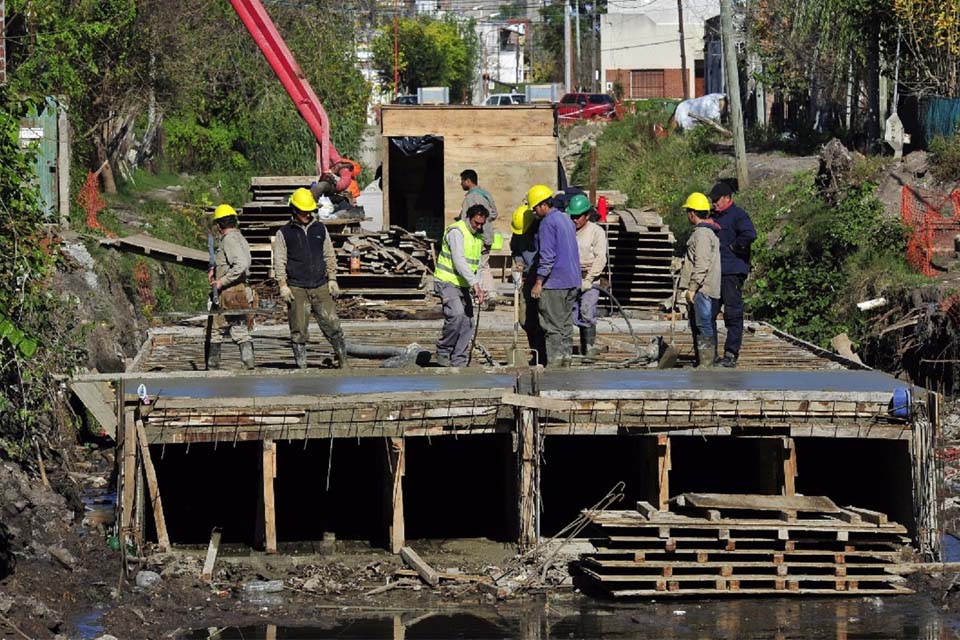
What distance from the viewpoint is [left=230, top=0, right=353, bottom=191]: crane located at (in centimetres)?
2648

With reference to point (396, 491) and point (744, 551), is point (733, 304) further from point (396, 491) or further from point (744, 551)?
point (396, 491)

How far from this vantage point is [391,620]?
10.7 metres

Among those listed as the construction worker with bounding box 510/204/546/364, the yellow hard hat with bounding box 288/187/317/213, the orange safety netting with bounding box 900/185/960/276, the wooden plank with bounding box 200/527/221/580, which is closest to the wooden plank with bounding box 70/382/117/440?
the wooden plank with bounding box 200/527/221/580

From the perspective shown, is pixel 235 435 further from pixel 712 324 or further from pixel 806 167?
pixel 806 167

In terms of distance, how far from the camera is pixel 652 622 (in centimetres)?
1072

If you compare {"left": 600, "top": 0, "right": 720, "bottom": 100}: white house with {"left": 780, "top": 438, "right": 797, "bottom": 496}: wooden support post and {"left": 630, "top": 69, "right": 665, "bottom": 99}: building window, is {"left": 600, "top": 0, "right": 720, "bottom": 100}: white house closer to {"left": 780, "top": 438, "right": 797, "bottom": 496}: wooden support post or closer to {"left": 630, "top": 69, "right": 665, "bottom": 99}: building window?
{"left": 630, "top": 69, "right": 665, "bottom": 99}: building window

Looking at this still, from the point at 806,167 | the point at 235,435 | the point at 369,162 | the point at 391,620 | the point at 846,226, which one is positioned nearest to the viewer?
the point at 391,620

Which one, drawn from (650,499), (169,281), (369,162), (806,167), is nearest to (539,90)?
(369,162)

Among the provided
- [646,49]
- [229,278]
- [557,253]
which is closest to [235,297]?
[229,278]

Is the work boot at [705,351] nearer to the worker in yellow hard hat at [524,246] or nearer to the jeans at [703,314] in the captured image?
the jeans at [703,314]

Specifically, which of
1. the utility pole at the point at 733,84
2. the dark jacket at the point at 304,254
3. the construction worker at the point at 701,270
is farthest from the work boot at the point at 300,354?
the utility pole at the point at 733,84

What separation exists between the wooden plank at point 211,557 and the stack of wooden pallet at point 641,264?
34.5ft

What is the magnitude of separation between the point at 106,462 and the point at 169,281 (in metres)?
10.2

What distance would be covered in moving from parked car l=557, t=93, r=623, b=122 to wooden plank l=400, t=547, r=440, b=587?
43082 millimetres
